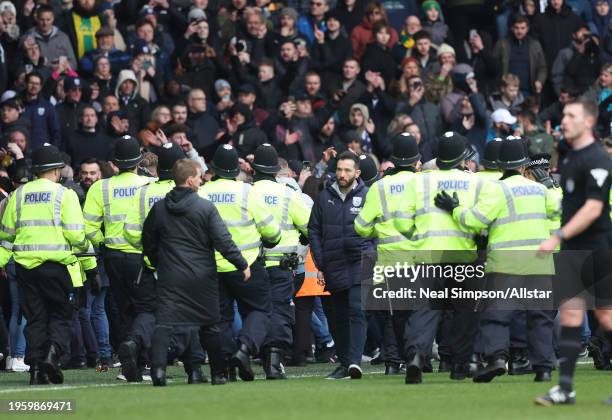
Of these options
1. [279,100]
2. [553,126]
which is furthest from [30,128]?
[553,126]

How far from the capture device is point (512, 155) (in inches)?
624

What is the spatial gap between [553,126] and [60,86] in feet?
25.9

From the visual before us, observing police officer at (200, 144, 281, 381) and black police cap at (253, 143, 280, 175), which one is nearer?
police officer at (200, 144, 281, 381)

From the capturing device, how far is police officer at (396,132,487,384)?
15.1 meters

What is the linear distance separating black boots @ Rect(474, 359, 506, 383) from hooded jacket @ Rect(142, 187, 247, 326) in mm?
2429

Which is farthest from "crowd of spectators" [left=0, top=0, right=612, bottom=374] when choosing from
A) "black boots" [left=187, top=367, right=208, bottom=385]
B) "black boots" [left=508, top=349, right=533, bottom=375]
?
"black boots" [left=187, top=367, right=208, bottom=385]

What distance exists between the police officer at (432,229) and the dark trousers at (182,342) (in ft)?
5.87

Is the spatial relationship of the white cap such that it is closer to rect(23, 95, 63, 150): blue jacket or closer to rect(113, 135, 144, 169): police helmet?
rect(23, 95, 63, 150): blue jacket

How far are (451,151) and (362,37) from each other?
11.5 m

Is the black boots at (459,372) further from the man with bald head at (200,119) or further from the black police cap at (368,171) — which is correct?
the man with bald head at (200,119)

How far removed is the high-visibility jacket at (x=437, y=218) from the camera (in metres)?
15.3

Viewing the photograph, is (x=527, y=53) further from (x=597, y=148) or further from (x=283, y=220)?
(x=597, y=148)

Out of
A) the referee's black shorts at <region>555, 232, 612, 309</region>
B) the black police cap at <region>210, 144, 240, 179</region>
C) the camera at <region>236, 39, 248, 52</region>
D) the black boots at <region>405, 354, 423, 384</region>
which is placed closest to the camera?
the referee's black shorts at <region>555, 232, 612, 309</region>

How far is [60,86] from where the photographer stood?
23594 millimetres
